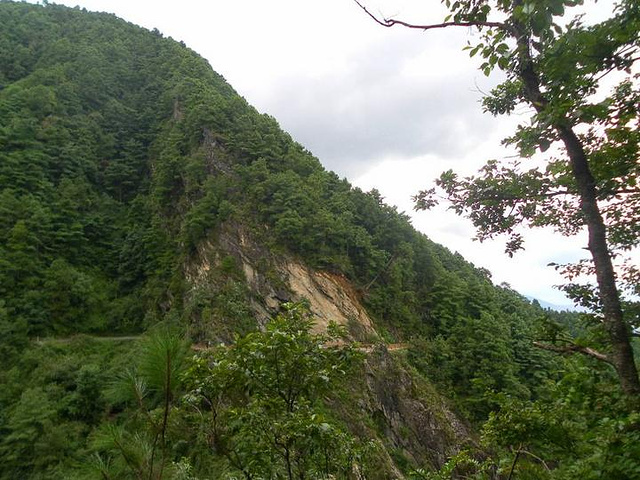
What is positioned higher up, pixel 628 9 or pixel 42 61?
pixel 42 61

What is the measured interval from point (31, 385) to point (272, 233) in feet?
42.7

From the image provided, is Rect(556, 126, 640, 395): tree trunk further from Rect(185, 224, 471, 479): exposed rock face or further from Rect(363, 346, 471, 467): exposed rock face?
Rect(363, 346, 471, 467): exposed rock face

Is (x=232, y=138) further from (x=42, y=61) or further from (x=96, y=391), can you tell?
(x=42, y=61)

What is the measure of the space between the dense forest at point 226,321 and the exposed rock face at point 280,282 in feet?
0.65

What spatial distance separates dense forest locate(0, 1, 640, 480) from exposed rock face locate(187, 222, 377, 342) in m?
0.20

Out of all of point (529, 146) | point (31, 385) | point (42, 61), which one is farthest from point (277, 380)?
point (42, 61)

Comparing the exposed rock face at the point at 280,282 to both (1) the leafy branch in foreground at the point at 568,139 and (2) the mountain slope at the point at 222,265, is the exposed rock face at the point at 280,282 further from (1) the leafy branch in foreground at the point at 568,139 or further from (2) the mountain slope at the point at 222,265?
(1) the leafy branch in foreground at the point at 568,139

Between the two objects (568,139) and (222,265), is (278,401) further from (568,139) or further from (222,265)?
(222,265)

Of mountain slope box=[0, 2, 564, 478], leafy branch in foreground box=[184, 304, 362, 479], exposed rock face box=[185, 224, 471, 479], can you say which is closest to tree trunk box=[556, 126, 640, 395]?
leafy branch in foreground box=[184, 304, 362, 479]

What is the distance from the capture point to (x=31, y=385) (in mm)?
15906

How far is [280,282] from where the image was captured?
2055 cm

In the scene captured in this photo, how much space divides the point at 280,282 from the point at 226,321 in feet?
12.3

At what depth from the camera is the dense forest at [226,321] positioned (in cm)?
294

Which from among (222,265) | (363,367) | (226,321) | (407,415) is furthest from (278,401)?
(222,265)
